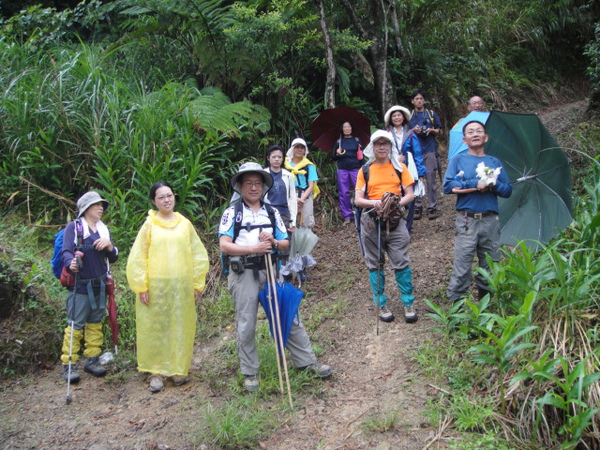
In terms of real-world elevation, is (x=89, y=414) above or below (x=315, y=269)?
below

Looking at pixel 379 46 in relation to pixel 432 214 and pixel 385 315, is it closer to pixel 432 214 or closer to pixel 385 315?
pixel 432 214

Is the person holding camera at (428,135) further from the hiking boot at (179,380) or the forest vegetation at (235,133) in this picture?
the hiking boot at (179,380)

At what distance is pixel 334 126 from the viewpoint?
8.05 meters

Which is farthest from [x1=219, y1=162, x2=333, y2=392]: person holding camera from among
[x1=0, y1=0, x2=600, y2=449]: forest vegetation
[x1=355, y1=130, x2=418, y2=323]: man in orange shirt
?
[x1=0, y1=0, x2=600, y2=449]: forest vegetation

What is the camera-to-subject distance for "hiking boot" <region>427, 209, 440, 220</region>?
838 centimetres

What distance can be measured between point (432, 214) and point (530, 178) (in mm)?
3377

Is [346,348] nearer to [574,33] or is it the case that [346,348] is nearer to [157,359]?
[157,359]

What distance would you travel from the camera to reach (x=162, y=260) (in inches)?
185

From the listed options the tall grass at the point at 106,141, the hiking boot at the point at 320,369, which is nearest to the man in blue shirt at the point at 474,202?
the hiking boot at the point at 320,369

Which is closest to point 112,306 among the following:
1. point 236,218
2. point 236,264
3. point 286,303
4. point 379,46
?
point 236,264

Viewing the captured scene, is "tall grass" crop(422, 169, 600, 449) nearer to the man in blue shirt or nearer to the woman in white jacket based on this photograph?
the man in blue shirt

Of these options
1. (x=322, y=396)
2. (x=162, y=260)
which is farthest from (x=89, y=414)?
(x=322, y=396)

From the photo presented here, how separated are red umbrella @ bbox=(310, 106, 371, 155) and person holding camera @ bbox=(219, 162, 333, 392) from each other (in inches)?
146

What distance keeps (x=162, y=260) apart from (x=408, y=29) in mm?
9221
